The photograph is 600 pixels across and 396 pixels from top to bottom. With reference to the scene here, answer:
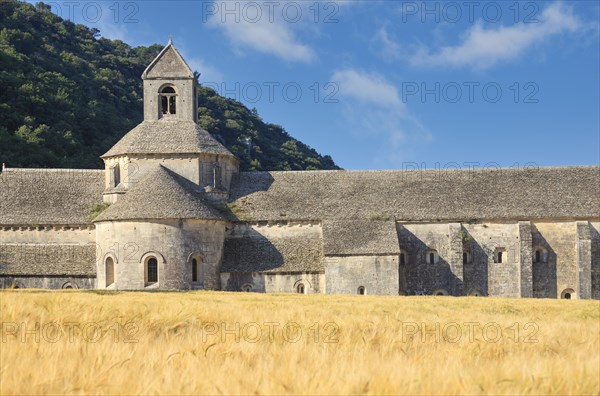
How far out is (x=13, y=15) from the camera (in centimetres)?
10038

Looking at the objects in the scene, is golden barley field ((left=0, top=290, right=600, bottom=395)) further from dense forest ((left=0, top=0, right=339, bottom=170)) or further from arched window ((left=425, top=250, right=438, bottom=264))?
dense forest ((left=0, top=0, right=339, bottom=170))

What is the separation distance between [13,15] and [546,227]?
259 ft

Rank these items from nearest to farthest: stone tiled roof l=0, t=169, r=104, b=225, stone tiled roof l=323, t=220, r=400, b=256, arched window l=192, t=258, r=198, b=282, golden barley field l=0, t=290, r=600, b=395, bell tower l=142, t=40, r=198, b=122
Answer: golden barley field l=0, t=290, r=600, b=395
stone tiled roof l=323, t=220, r=400, b=256
arched window l=192, t=258, r=198, b=282
stone tiled roof l=0, t=169, r=104, b=225
bell tower l=142, t=40, r=198, b=122

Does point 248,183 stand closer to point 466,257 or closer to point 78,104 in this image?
point 466,257

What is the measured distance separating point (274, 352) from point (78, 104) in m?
79.9

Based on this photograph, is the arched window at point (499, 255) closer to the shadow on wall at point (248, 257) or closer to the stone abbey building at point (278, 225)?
the stone abbey building at point (278, 225)

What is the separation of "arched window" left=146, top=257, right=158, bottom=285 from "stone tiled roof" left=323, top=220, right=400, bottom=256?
379 inches

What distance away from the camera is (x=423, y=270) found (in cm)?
4669

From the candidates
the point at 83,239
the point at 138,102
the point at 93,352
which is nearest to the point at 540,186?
the point at 83,239

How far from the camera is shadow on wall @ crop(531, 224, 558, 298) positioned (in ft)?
154

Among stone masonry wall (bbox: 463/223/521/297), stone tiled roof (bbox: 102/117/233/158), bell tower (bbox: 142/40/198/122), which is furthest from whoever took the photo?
bell tower (bbox: 142/40/198/122)

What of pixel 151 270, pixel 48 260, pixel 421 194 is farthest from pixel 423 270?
pixel 48 260

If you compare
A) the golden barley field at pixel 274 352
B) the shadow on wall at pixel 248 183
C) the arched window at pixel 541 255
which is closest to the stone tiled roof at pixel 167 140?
the shadow on wall at pixel 248 183

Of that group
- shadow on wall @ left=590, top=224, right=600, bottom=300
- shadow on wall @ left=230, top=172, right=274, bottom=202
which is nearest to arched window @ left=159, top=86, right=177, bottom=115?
shadow on wall @ left=230, top=172, right=274, bottom=202
